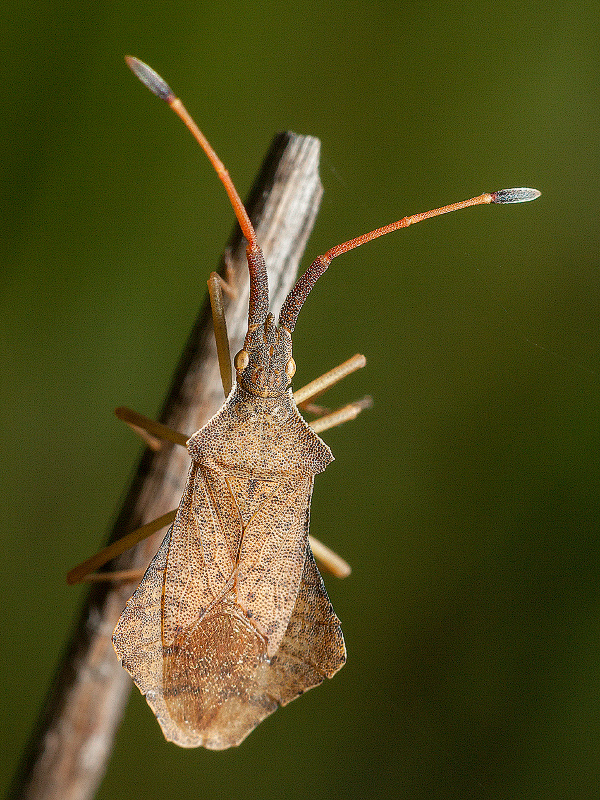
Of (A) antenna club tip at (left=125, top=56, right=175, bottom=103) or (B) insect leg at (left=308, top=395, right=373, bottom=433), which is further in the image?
(B) insect leg at (left=308, top=395, right=373, bottom=433)

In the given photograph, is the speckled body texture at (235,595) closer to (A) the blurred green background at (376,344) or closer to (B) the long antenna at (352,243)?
(B) the long antenna at (352,243)

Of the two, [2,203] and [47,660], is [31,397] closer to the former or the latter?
[2,203]

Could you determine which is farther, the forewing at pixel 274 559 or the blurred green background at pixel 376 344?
the blurred green background at pixel 376 344

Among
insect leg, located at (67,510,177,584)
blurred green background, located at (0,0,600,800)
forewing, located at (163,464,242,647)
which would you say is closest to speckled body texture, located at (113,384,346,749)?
forewing, located at (163,464,242,647)

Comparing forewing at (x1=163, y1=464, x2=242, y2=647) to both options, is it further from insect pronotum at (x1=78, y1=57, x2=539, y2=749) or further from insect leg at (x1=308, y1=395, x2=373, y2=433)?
insect leg at (x1=308, y1=395, x2=373, y2=433)

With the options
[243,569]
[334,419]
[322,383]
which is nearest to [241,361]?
[322,383]

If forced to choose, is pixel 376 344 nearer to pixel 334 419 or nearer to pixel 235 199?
pixel 334 419

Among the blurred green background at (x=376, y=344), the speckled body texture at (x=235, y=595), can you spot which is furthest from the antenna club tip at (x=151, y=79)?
the blurred green background at (x=376, y=344)

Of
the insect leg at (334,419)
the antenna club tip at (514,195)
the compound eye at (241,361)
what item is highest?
the antenna club tip at (514,195)
